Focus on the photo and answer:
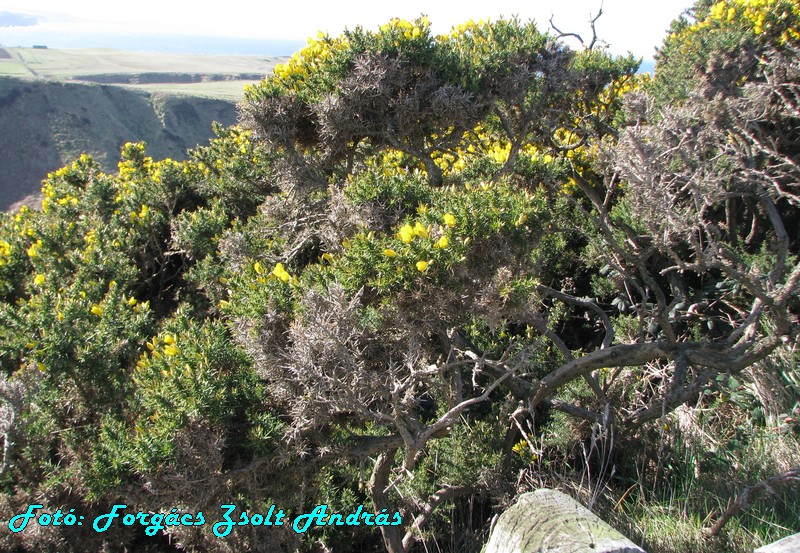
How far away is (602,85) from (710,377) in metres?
3.13

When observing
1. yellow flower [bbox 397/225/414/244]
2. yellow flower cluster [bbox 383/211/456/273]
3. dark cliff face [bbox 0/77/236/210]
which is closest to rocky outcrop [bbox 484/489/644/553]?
yellow flower cluster [bbox 383/211/456/273]

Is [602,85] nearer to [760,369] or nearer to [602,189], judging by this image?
[602,189]

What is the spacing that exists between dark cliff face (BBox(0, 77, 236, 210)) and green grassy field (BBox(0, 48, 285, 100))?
1.41m

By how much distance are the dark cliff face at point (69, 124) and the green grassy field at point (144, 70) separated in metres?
1.41

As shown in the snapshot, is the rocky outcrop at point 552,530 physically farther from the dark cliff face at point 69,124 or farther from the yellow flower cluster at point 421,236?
the dark cliff face at point 69,124

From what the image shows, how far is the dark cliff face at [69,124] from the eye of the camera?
80.4ft

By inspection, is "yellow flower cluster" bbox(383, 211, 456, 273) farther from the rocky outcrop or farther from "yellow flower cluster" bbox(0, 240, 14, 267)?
"yellow flower cluster" bbox(0, 240, 14, 267)

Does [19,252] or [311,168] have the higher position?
[311,168]

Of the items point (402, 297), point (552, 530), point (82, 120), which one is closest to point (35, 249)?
point (402, 297)

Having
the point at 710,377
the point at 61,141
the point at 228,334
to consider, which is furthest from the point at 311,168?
the point at 61,141

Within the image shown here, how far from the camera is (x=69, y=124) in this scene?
81.1 ft

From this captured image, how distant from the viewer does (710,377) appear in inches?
129

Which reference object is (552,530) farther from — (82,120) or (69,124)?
(69,124)

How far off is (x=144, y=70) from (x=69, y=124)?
7424 mm
